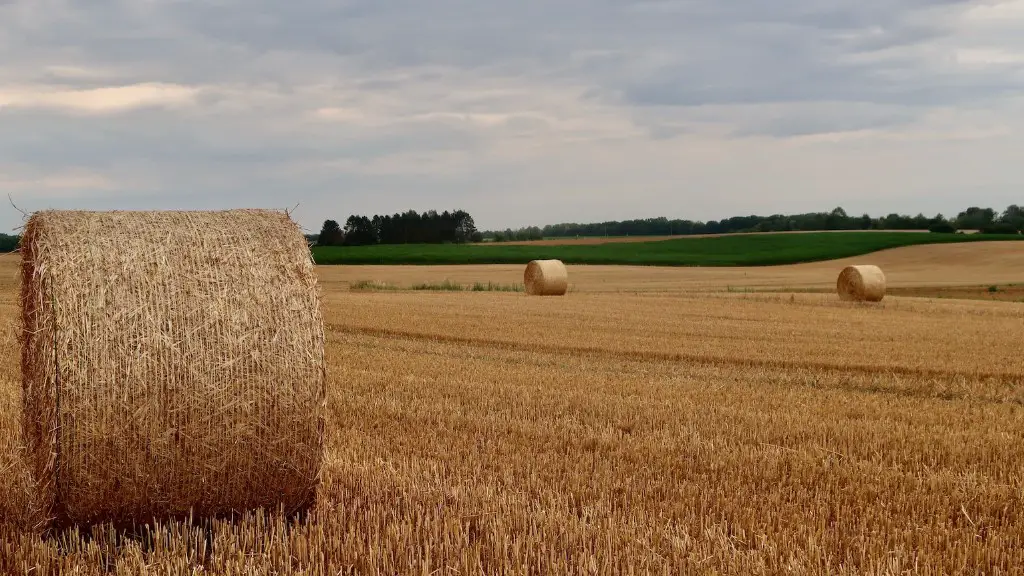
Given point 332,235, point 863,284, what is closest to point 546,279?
point 863,284

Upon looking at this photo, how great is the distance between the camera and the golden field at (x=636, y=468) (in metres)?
5.26

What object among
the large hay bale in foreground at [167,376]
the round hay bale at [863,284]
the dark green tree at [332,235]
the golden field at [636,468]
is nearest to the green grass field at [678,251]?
the dark green tree at [332,235]

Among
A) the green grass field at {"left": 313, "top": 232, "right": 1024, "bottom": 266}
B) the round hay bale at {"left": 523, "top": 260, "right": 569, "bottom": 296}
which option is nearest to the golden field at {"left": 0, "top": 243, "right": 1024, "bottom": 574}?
the round hay bale at {"left": 523, "top": 260, "right": 569, "bottom": 296}

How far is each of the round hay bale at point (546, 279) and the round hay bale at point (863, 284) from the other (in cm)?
871

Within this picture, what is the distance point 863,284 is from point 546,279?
960 centimetres

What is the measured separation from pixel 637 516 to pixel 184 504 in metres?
2.78

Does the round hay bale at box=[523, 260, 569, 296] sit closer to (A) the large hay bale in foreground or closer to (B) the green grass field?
(A) the large hay bale in foreground

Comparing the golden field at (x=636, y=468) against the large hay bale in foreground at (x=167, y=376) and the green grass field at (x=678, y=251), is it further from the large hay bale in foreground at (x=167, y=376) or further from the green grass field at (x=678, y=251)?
the green grass field at (x=678, y=251)

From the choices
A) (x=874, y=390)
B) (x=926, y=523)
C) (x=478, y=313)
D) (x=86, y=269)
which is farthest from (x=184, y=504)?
(x=478, y=313)

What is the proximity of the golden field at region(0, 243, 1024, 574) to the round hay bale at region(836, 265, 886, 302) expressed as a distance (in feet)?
40.1

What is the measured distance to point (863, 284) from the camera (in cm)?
2825

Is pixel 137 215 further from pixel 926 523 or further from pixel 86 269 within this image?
pixel 926 523

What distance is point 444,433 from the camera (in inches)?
336

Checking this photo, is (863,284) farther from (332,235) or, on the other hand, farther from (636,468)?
(332,235)
